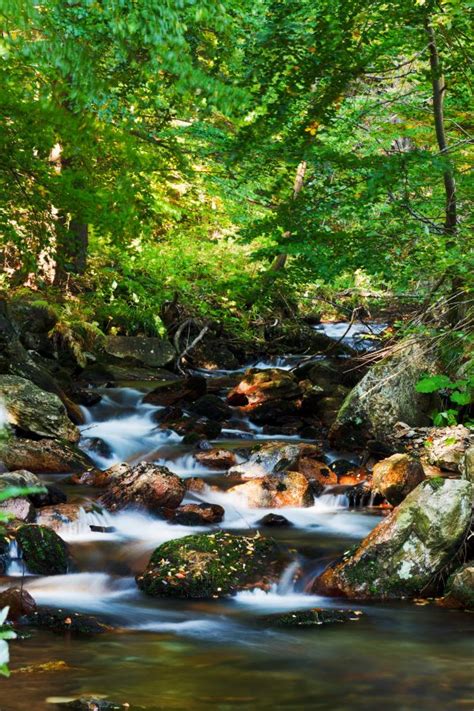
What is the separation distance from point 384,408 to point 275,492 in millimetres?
2897

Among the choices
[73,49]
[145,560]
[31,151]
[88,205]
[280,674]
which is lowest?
[280,674]

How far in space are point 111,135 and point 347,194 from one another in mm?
2976

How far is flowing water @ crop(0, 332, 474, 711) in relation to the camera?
4379mm

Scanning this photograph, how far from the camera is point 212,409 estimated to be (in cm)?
1350

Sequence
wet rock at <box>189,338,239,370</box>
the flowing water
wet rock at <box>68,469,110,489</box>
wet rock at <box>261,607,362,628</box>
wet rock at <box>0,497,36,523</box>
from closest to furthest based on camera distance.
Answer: the flowing water < wet rock at <box>261,607,362,628</box> < wet rock at <box>0,497,36,523</box> < wet rock at <box>68,469,110,489</box> < wet rock at <box>189,338,239,370</box>

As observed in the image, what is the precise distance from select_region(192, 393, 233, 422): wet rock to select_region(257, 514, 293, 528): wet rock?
15.6 feet

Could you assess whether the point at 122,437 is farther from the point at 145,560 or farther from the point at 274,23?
the point at 274,23

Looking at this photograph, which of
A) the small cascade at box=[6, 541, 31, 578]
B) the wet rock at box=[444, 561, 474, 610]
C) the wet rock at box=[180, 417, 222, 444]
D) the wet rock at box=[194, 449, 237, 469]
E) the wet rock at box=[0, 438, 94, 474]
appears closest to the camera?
the wet rock at box=[444, 561, 474, 610]

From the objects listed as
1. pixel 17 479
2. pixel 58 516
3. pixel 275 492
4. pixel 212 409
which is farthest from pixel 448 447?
pixel 17 479

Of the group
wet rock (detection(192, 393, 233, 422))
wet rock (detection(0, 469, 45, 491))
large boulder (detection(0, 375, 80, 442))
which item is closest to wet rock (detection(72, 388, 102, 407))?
wet rock (detection(192, 393, 233, 422))

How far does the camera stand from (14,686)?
14.0 feet

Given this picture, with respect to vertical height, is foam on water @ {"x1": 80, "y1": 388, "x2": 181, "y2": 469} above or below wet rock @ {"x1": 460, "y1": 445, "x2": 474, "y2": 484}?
above

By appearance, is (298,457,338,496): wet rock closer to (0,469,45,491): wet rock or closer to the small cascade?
(0,469,45,491): wet rock

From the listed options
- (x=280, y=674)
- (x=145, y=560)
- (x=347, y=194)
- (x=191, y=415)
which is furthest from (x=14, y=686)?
(x=191, y=415)
